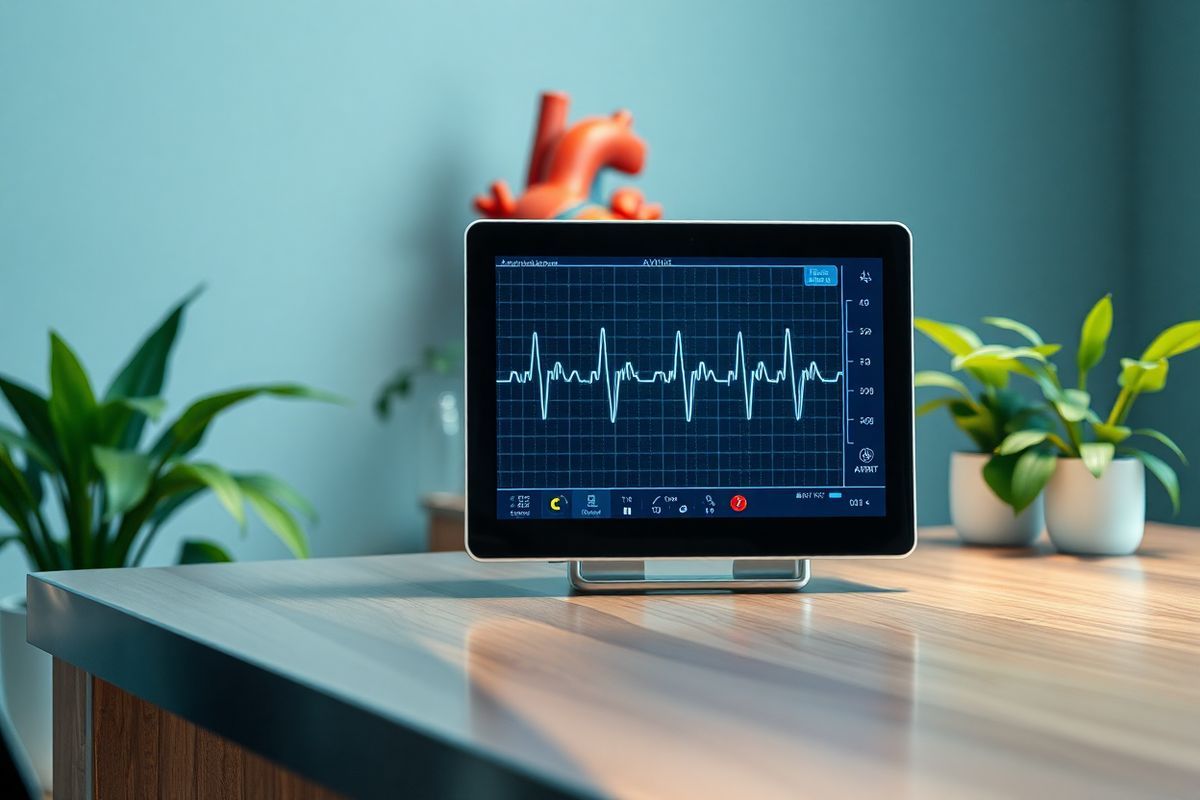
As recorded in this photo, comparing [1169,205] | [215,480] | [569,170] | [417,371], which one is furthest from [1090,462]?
[1169,205]

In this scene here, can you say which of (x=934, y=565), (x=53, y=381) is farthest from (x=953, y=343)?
(x=53, y=381)

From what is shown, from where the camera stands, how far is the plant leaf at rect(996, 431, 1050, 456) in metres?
1.08

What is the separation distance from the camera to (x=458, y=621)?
0.70m

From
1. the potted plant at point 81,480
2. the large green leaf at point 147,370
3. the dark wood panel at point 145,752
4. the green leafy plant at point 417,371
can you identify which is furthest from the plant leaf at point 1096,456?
the green leafy plant at point 417,371

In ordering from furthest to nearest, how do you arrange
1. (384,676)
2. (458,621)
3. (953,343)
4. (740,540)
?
(953,343)
(740,540)
(458,621)
(384,676)

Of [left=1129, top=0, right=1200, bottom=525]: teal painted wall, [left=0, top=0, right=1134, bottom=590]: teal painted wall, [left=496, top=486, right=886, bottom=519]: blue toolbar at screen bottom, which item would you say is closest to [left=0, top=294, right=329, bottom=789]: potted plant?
[left=0, top=0, right=1134, bottom=590]: teal painted wall

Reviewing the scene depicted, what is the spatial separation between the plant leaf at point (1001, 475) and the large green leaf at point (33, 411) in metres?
1.07

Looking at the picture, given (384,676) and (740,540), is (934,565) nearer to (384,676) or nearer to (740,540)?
(740,540)

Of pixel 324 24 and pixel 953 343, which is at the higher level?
pixel 324 24

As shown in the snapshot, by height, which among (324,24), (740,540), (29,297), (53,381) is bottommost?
(740,540)

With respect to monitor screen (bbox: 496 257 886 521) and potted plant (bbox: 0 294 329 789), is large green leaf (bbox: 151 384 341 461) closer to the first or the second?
potted plant (bbox: 0 294 329 789)

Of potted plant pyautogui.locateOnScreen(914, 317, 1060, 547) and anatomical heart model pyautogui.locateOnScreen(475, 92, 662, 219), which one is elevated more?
anatomical heart model pyautogui.locateOnScreen(475, 92, 662, 219)

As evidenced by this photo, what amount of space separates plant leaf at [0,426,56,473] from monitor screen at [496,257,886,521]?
2.99 feet

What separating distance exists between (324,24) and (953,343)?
1572mm
